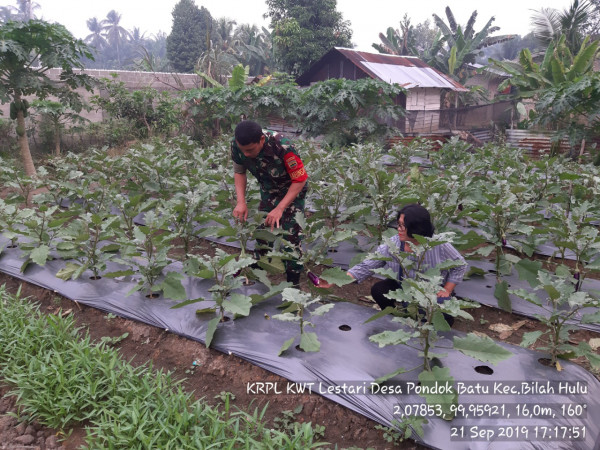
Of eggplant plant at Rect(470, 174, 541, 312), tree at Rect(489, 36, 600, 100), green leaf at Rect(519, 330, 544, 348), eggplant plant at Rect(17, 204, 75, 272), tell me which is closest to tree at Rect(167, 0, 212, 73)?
tree at Rect(489, 36, 600, 100)

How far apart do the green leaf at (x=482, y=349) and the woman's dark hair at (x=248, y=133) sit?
70.5 inches

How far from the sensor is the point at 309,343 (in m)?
2.38

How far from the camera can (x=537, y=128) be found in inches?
502

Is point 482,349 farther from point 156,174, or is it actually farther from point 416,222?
point 156,174

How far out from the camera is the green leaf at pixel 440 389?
195cm

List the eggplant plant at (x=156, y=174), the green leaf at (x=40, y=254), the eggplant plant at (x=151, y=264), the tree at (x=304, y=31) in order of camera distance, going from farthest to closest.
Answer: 1. the tree at (x=304, y=31)
2. the eggplant plant at (x=156, y=174)
3. the green leaf at (x=40, y=254)
4. the eggplant plant at (x=151, y=264)

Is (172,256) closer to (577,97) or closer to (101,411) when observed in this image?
(101,411)

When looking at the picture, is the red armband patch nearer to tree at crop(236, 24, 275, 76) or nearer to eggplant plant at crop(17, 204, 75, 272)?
eggplant plant at crop(17, 204, 75, 272)

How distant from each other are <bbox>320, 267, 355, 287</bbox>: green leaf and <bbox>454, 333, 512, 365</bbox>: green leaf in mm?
863

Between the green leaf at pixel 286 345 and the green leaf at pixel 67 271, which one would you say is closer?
the green leaf at pixel 286 345

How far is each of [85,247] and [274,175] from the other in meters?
1.66

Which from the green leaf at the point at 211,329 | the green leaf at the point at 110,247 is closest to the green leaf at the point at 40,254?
the green leaf at the point at 110,247

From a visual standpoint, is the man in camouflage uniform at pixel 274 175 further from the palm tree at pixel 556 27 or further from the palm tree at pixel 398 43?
the palm tree at pixel 398 43

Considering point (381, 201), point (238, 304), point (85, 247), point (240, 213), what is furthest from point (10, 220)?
point (381, 201)
